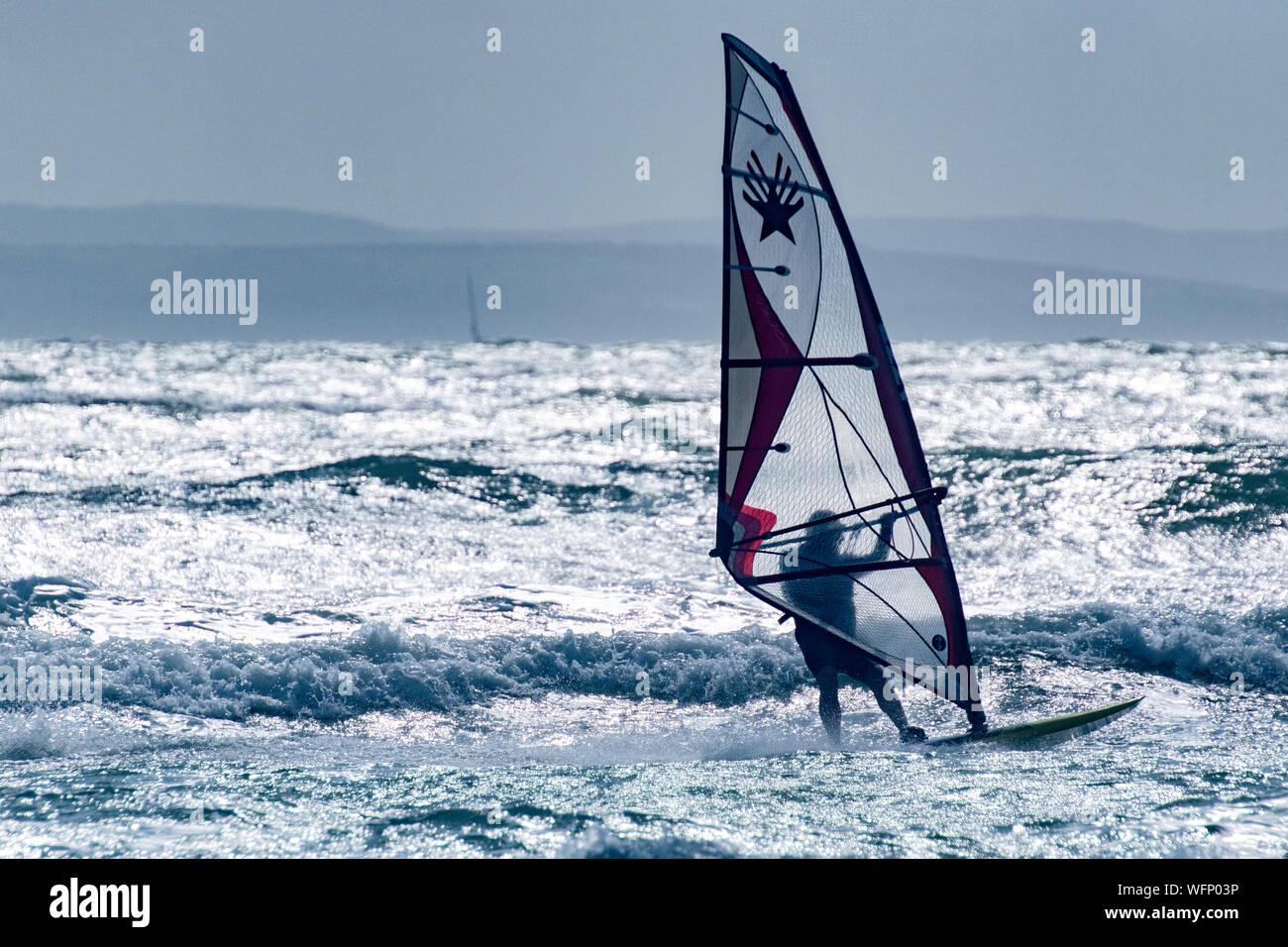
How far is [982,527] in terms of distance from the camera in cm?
1221

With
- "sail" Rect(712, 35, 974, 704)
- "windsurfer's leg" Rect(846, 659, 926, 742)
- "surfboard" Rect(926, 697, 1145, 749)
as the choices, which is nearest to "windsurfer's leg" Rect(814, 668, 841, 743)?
"windsurfer's leg" Rect(846, 659, 926, 742)

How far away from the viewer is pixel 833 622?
21.6 feet

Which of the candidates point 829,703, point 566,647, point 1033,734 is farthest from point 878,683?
point 566,647

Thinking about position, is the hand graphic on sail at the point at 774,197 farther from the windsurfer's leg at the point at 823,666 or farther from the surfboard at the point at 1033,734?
the surfboard at the point at 1033,734

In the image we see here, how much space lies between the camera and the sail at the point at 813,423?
6332mm

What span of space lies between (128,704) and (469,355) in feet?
91.0

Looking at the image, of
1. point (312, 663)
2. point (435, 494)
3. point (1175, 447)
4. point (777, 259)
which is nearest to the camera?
point (777, 259)

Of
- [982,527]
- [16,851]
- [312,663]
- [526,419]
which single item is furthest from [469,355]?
[16,851]

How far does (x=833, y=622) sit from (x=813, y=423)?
1163 mm

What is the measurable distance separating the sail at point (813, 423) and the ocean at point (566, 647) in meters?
0.85

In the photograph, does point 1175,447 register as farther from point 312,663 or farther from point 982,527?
point 312,663

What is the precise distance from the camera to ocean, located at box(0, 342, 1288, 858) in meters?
5.14

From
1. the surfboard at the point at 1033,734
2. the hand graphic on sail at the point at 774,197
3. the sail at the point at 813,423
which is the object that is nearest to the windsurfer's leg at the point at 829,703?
the sail at the point at 813,423

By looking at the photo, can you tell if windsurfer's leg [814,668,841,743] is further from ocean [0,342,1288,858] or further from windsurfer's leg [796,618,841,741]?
ocean [0,342,1288,858]
